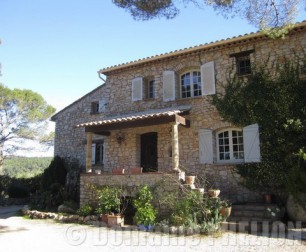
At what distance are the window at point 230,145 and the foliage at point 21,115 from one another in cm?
1539

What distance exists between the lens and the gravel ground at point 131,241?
250 inches

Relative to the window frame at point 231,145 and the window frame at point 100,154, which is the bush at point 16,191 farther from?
the window frame at point 231,145

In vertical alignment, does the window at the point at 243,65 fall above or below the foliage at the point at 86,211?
above

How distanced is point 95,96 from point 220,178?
30.1 ft

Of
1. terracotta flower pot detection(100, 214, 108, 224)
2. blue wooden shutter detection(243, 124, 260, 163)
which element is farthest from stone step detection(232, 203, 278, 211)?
terracotta flower pot detection(100, 214, 108, 224)

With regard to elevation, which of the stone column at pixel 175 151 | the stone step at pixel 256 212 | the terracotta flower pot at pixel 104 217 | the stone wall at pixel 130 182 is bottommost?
the terracotta flower pot at pixel 104 217

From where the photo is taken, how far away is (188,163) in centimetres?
1120

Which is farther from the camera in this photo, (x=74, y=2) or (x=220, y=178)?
(x=220, y=178)

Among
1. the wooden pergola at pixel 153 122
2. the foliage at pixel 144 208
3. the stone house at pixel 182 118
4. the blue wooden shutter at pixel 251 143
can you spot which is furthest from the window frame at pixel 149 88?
the foliage at pixel 144 208

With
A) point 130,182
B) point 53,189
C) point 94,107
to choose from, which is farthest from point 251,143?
point 94,107

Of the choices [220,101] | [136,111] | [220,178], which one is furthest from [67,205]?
[220,101]

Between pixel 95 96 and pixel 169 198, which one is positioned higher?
pixel 95 96

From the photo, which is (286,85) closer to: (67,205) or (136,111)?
(136,111)

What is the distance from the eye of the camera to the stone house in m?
10.1
